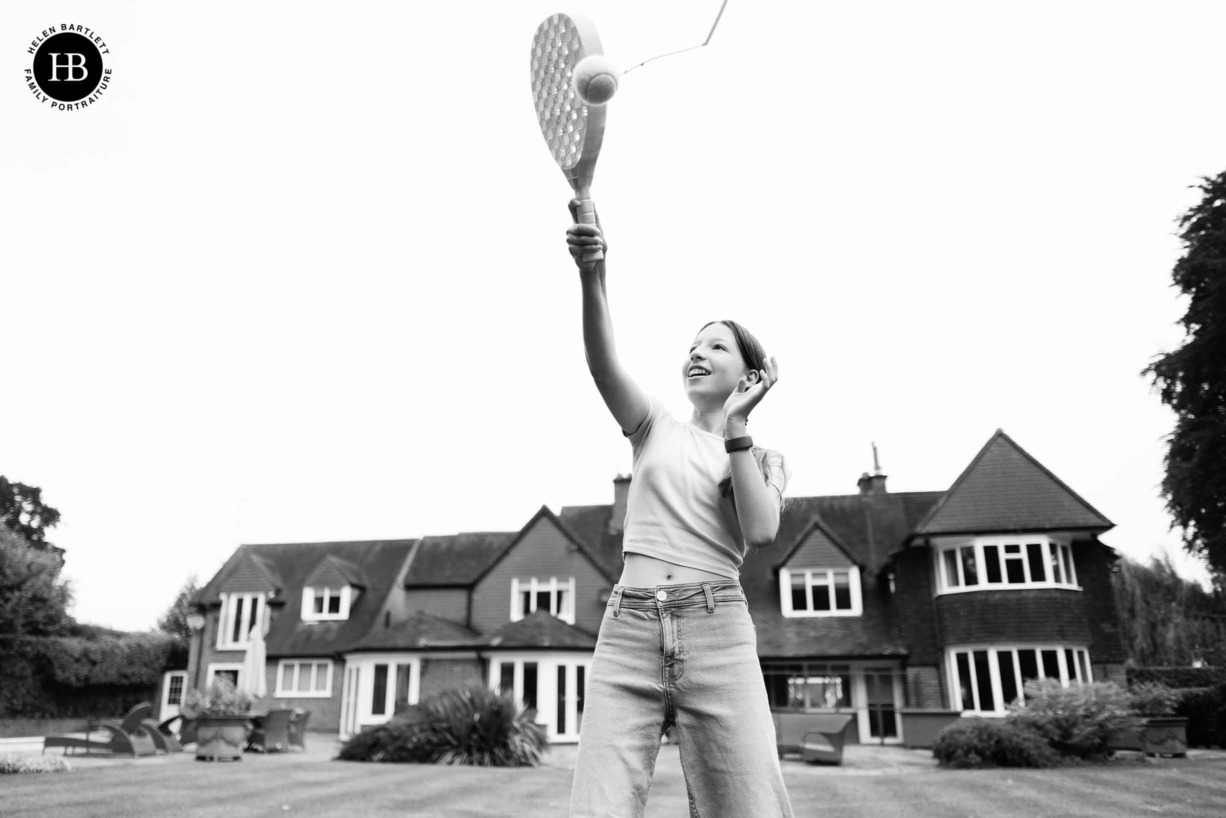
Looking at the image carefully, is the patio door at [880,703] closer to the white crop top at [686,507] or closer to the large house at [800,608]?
the large house at [800,608]

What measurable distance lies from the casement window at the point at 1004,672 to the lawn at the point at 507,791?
8.33 metres

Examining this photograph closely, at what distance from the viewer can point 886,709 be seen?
94.6 feet

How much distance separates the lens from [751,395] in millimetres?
3086

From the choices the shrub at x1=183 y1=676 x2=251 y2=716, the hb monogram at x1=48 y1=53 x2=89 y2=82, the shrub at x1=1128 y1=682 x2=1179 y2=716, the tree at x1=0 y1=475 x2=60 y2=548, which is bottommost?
the shrub at x1=1128 y1=682 x2=1179 y2=716

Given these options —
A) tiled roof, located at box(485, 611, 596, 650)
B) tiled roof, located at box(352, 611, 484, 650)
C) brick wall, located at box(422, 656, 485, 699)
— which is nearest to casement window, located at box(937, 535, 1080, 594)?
tiled roof, located at box(485, 611, 596, 650)

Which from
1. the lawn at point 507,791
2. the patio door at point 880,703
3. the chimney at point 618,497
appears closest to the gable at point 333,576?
the chimney at point 618,497

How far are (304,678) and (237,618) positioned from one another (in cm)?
505

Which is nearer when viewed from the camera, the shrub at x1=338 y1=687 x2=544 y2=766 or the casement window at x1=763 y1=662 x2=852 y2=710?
the shrub at x1=338 y1=687 x2=544 y2=766

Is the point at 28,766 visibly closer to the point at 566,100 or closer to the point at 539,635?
the point at 566,100

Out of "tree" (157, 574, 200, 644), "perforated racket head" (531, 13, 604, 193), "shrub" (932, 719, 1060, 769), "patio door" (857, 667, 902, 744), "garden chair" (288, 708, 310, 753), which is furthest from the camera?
"tree" (157, 574, 200, 644)

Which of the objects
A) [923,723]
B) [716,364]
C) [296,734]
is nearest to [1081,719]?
[923,723]

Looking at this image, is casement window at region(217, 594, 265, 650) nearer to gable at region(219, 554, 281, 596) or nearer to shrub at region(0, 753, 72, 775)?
gable at region(219, 554, 281, 596)

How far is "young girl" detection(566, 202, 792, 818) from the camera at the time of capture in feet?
9.77

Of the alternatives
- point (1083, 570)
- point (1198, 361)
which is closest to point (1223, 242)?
point (1198, 361)
